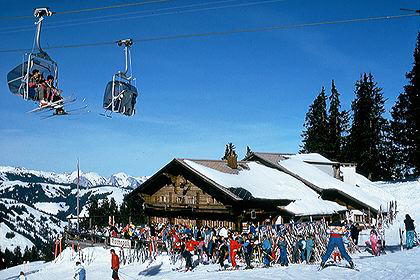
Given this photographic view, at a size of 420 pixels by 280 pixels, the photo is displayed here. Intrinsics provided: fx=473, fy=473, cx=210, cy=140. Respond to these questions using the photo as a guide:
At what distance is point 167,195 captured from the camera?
125 ft

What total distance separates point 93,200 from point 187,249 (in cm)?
5563

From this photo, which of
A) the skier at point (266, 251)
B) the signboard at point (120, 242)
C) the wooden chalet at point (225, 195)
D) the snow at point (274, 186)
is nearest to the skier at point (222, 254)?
the skier at point (266, 251)

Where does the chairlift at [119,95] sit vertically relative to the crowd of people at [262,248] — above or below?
above

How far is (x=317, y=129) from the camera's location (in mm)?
70938

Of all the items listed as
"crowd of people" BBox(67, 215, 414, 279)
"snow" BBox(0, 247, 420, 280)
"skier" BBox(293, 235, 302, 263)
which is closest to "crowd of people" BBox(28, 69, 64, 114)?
"crowd of people" BBox(67, 215, 414, 279)

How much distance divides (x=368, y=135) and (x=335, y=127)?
1360 centimetres

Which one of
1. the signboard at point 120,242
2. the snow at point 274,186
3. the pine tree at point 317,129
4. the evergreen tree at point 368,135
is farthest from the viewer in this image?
the pine tree at point 317,129

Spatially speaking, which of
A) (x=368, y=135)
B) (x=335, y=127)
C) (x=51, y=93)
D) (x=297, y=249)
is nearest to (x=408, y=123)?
(x=368, y=135)

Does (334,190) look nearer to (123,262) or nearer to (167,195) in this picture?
(167,195)

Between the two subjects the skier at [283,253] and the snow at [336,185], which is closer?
the skier at [283,253]

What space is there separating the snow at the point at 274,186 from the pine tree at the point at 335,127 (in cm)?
2827

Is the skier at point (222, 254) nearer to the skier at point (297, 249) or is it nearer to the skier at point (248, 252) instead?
the skier at point (248, 252)

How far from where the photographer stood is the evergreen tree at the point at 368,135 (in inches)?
2222

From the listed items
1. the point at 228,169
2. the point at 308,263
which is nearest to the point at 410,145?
the point at 228,169
